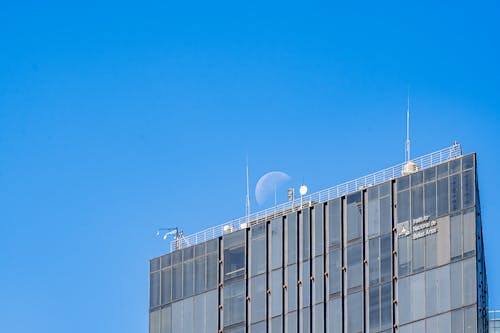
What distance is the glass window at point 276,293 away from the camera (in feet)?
502

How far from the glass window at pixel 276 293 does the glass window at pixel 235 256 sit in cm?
378

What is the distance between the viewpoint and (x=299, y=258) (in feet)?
500

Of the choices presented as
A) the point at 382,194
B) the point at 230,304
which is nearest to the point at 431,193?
the point at 382,194

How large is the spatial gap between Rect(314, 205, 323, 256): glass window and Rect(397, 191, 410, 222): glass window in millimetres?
8021

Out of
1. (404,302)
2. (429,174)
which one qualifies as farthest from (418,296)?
(429,174)

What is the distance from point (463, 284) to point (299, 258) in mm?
17608

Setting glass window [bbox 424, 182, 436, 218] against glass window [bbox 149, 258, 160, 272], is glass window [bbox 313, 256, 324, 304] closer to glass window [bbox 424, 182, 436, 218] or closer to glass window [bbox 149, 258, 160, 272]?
glass window [bbox 424, 182, 436, 218]

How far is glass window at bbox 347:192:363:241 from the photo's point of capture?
148m

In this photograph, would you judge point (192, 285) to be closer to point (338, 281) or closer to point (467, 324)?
point (338, 281)

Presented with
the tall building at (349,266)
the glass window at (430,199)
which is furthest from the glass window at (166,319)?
the glass window at (430,199)

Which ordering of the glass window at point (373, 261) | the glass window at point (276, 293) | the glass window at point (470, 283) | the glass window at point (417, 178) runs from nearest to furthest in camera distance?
the glass window at point (470, 283)
the glass window at point (417, 178)
the glass window at point (373, 261)
the glass window at point (276, 293)

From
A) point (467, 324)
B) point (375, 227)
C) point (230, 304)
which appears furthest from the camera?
point (230, 304)

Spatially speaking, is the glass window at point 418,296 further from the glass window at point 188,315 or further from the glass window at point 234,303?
the glass window at point 188,315

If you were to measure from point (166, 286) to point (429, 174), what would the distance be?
30.0 metres
